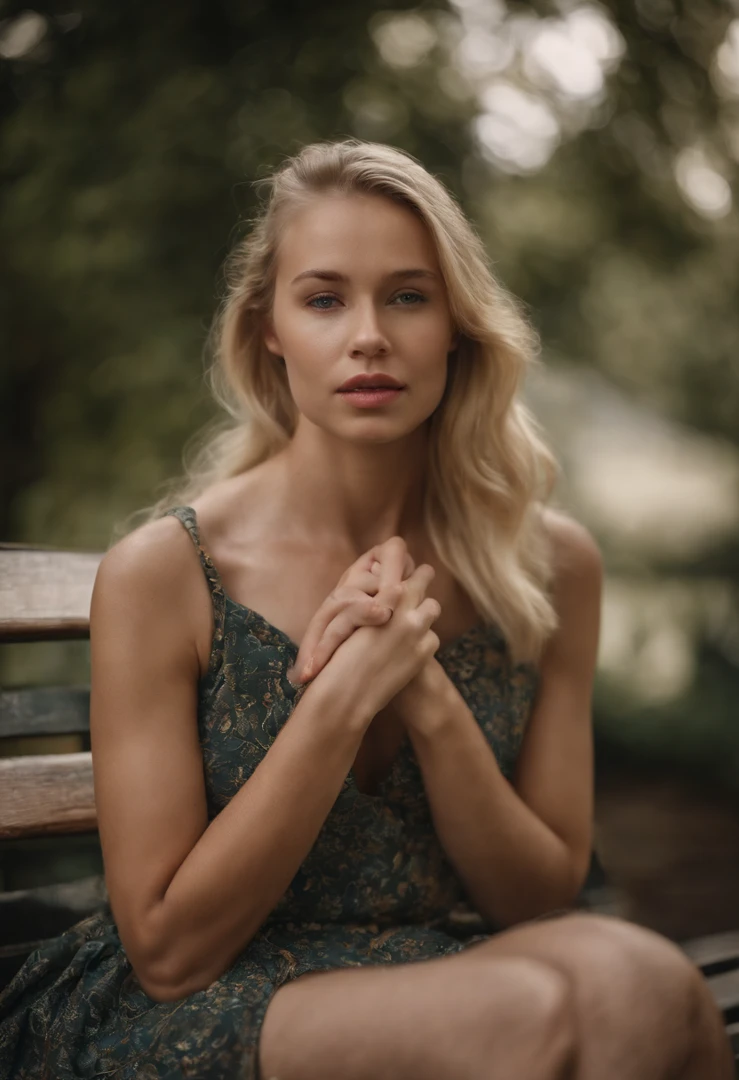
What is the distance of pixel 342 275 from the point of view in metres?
1.71

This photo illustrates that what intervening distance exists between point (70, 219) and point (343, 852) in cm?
195

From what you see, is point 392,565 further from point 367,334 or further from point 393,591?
point 367,334

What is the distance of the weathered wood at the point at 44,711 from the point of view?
2086mm

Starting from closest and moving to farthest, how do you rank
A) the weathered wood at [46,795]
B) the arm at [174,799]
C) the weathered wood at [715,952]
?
the arm at [174,799], the weathered wood at [46,795], the weathered wood at [715,952]

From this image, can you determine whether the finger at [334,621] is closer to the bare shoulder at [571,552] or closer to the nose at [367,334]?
the nose at [367,334]

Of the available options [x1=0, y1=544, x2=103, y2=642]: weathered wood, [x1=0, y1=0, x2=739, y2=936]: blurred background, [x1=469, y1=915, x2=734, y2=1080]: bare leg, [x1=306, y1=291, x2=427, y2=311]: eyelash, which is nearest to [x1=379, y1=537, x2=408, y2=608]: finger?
[x1=306, y1=291, x2=427, y2=311]: eyelash

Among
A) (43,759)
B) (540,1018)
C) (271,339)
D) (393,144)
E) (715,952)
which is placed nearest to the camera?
(540,1018)

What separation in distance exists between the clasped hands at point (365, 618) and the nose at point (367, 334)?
12.1 inches

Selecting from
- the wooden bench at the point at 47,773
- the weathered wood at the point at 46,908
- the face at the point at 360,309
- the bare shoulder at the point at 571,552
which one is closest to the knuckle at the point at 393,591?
the face at the point at 360,309

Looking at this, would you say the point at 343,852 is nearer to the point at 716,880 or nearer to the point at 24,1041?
the point at 24,1041

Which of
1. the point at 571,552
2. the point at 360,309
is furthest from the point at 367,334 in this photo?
the point at 571,552

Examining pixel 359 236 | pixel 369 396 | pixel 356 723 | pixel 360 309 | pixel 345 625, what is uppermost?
pixel 359 236

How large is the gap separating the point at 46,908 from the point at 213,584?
749mm

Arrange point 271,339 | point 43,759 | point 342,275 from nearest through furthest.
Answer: point 342,275 < point 271,339 < point 43,759
